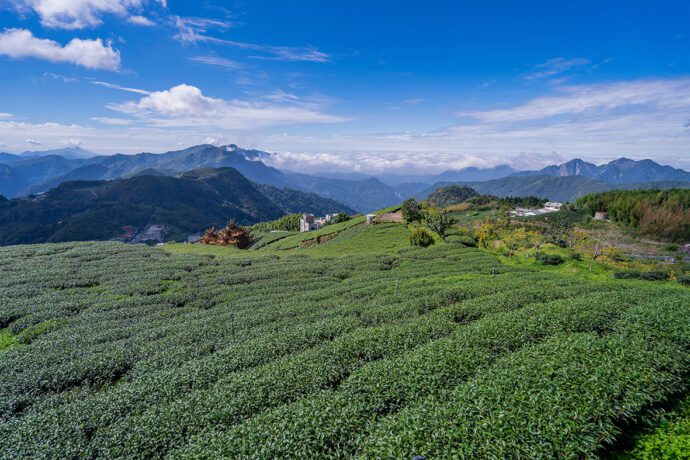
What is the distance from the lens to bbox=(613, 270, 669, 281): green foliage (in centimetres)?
3822

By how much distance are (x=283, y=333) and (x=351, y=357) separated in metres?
6.15

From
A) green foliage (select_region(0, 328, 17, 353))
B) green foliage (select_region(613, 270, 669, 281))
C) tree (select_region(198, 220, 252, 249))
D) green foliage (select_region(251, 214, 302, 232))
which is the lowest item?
green foliage (select_region(251, 214, 302, 232))

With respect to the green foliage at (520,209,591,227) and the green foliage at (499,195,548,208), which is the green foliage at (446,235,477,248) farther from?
the green foliage at (499,195,548,208)

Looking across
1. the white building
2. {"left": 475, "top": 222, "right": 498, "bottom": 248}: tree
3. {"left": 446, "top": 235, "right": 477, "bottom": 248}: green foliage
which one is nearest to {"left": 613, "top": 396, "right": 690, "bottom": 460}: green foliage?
{"left": 446, "top": 235, "right": 477, "bottom": 248}: green foliage

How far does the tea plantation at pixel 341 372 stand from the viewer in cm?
1075

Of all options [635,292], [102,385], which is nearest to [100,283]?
[102,385]

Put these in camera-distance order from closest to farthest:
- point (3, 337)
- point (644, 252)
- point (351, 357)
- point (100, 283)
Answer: point (351, 357)
point (3, 337)
point (100, 283)
point (644, 252)

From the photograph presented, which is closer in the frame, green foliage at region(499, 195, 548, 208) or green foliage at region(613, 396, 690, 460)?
green foliage at region(613, 396, 690, 460)

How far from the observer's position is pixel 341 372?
1591 cm

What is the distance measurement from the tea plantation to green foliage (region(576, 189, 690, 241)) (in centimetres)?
8109

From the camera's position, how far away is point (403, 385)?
13.6 meters

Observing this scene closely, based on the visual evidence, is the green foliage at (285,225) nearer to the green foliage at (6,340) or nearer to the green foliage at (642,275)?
the green foliage at (6,340)

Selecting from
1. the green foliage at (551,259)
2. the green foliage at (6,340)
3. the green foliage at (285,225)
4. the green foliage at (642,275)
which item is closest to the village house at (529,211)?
the green foliage at (285,225)

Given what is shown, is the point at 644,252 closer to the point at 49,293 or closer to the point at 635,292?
the point at 635,292
